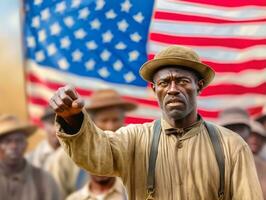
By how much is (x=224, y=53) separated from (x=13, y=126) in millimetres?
2665

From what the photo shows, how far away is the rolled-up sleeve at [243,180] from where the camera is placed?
7.17 m

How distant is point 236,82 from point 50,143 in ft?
9.32

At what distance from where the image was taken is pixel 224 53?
36.0 feet

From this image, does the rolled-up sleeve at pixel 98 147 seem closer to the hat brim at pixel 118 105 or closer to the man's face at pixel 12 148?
the hat brim at pixel 118 105

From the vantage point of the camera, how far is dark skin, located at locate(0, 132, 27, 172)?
1236cm

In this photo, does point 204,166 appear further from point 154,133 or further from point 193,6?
point 193,6

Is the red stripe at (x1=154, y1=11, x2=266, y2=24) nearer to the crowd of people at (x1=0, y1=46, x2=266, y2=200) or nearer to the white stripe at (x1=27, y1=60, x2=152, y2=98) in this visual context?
the white stripe at (x1=27, y1=60, x2=152, y2=98)

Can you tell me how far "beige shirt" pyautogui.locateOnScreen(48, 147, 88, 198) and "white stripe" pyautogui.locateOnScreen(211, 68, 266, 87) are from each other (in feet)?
5.64

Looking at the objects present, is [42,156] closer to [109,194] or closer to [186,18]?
[109,194]

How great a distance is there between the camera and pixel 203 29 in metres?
10.8

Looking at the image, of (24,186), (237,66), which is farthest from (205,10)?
(24,186)

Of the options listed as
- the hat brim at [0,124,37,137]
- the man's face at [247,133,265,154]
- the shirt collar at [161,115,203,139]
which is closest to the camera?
the shirt collar at [161,115,203,139]

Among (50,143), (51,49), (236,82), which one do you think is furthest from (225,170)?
(50,143)

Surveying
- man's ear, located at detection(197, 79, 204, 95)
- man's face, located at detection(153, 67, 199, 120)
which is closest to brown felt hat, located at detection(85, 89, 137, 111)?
man's ear, located at detection(197, 79, 204, 95)
